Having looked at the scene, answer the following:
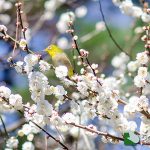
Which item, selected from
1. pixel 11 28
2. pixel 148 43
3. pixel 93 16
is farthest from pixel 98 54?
pixel 148 43

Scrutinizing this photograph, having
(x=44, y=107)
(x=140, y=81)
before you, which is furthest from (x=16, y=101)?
(x=140, y=81)

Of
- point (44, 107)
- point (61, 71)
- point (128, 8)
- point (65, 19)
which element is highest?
point (65, 19)

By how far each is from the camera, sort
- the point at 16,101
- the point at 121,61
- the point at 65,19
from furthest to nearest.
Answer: the point at 121,61, the point at 65,19, the point at 16,101

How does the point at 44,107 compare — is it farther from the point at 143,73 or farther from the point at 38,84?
the point at 143,73

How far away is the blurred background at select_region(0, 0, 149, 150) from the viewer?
165 inches

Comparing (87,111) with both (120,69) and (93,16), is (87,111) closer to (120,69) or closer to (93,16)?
(120,69)

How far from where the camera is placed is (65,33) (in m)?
5.23

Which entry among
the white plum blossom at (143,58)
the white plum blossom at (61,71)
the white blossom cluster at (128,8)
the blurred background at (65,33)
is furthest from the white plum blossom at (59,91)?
the white blossom cluster at (128,8)

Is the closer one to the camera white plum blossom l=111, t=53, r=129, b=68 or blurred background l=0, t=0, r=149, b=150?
white plum blossom l=111, t=53, r=129, b=68

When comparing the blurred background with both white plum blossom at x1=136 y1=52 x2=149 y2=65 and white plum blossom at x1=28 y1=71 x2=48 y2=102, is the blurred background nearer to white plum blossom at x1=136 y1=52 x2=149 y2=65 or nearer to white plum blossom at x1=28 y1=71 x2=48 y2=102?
white plum blossom at x1=136 y1=52 x2=149 y2=65

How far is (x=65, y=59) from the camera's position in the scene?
2119 millimetres

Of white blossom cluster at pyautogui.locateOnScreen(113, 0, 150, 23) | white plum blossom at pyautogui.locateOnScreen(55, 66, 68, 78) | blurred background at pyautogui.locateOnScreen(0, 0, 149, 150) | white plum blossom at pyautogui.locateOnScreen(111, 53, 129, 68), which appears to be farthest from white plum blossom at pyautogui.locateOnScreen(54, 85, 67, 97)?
white plum blossom at pyautogui.locateOnScreen(111, 53, 129, 68)

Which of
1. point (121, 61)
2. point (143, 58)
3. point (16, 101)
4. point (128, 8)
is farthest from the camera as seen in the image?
point (121, 61)

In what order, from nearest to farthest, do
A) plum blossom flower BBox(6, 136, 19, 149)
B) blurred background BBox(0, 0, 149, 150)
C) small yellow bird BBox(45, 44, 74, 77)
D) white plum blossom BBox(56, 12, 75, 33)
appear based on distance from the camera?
small yellow bird BBox(45, 44, 74, 77) < plum blossom flower BBox(6, 136, 19, 149) < white plum blossom BBox(56, 12, 75, 33) < blurred background BBox(0, 0, 149, 150)
